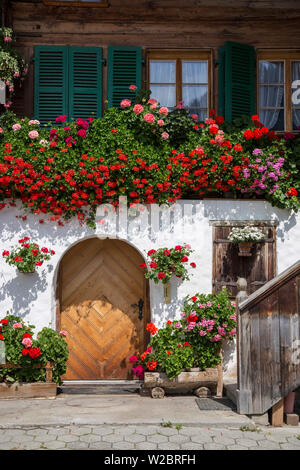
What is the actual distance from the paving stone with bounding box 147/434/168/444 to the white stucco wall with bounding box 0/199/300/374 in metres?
2.79

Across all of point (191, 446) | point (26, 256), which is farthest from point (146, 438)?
point (26, 256)

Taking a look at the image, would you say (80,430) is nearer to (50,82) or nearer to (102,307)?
(102,307)

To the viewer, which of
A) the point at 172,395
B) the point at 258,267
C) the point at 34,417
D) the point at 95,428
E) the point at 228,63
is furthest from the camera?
the point at 228,63

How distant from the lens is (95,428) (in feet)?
20.1

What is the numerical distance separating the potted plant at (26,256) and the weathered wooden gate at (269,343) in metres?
3.33

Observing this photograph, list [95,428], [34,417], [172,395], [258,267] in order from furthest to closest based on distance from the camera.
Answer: [258,267] < [172,395] < [34,417] < [95,428]

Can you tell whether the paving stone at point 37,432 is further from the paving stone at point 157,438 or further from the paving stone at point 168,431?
the paving stone at point 168,431

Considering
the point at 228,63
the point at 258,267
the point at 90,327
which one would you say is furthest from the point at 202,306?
the point at 228,63

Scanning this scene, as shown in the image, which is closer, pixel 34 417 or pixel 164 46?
pixel 34 417

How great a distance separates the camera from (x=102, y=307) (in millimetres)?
9086

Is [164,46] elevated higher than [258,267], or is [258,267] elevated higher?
[164,46]

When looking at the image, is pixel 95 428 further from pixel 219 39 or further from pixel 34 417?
pixel 219 39

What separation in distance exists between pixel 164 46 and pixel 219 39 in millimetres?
988

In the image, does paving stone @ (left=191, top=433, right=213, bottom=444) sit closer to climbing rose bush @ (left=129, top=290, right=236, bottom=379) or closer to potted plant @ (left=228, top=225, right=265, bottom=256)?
climbing rose bush @ (left=129, top=290, right=236, bottom=379)
